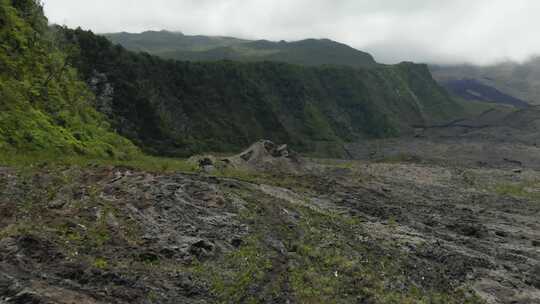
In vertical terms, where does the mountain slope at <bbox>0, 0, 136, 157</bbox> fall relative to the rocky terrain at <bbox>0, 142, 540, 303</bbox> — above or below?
above

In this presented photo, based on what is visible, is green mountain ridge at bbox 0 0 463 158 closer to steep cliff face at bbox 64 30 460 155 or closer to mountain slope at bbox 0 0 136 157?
mountain slope at bbox 0 0 136 157

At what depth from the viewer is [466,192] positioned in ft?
158

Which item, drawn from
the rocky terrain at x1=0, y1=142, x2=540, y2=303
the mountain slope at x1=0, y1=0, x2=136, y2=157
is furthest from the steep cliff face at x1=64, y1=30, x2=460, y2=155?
the rocky terrain at x1=0, y1=142, x2=540, y2=303

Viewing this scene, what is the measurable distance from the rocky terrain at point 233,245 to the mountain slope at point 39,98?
5.18 m

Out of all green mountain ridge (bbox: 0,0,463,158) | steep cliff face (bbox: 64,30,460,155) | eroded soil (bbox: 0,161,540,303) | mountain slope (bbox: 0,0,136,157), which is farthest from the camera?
steep cliff face (bbox: 64,30,460,155)

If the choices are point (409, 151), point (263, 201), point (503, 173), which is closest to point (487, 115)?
point (409, 151)

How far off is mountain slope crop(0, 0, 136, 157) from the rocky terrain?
17.0 ft

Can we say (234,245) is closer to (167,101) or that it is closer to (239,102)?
(167,101)

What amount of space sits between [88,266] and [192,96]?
65585mm

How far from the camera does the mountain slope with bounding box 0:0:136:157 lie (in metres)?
32.7

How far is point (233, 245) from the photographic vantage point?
2212cm

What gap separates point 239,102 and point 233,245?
229 feet

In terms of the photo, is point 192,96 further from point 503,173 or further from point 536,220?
point 536,220

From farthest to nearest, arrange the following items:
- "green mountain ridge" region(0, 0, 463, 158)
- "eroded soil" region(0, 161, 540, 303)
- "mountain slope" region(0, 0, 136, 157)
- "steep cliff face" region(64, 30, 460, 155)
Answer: "steep cliff face" region(64, 30, 460, 155) → "green mountain ridge" region(0, 0, 463, 158) → "mountain slope" region(0, 0, 136, 157) → "eroded soil" region(0, 161, 540, 303)
